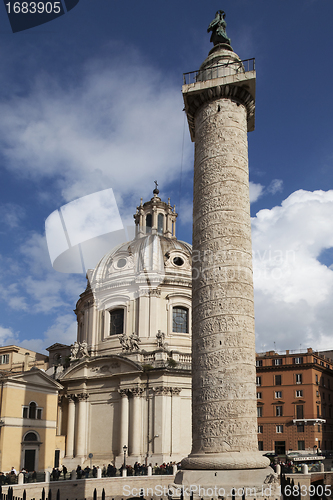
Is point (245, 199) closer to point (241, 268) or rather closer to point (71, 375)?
point (241, 268)

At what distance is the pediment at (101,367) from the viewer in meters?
36.2

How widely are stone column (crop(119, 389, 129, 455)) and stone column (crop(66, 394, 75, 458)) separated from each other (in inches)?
178

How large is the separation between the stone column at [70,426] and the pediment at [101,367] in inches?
67.0

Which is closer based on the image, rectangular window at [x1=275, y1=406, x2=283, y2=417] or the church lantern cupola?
rectangular window at [x1=275, y1=406, x2=283, y2=417]

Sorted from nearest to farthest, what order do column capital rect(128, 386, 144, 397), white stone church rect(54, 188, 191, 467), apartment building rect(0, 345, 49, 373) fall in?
white stone church rect(54, 188, 191, 467) < column capital rect(128, 386, 144, 397) < apartment building rect(0, 345, 49, 373)

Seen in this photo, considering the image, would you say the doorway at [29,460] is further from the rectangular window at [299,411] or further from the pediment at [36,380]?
the rectangular window at [299,411]

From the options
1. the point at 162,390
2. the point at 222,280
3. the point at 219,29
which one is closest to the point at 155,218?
the point at 162,390

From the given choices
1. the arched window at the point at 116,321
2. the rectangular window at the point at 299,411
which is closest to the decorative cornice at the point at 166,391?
the arched window at the point at 116,321

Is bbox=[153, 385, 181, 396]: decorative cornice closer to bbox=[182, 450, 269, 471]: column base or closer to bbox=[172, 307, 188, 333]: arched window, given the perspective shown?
bbox=[172, 307, 188, 333]: arched window

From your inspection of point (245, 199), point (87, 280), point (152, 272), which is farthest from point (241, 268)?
point (87, 280)

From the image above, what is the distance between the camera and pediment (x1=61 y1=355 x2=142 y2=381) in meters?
36.2

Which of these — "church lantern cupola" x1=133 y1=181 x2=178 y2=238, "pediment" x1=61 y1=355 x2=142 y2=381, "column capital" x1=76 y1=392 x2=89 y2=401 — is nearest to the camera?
"pediment" x1=61 y1=355 x2=142 y2=381

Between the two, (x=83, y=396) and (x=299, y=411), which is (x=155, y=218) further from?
(x=299, y=411)

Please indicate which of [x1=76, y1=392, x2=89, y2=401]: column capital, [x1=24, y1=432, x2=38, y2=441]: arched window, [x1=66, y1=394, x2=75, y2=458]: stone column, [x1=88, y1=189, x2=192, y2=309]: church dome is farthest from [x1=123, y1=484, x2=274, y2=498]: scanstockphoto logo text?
[x1=88, y1=189, x2=192, y2=309]: church dome
